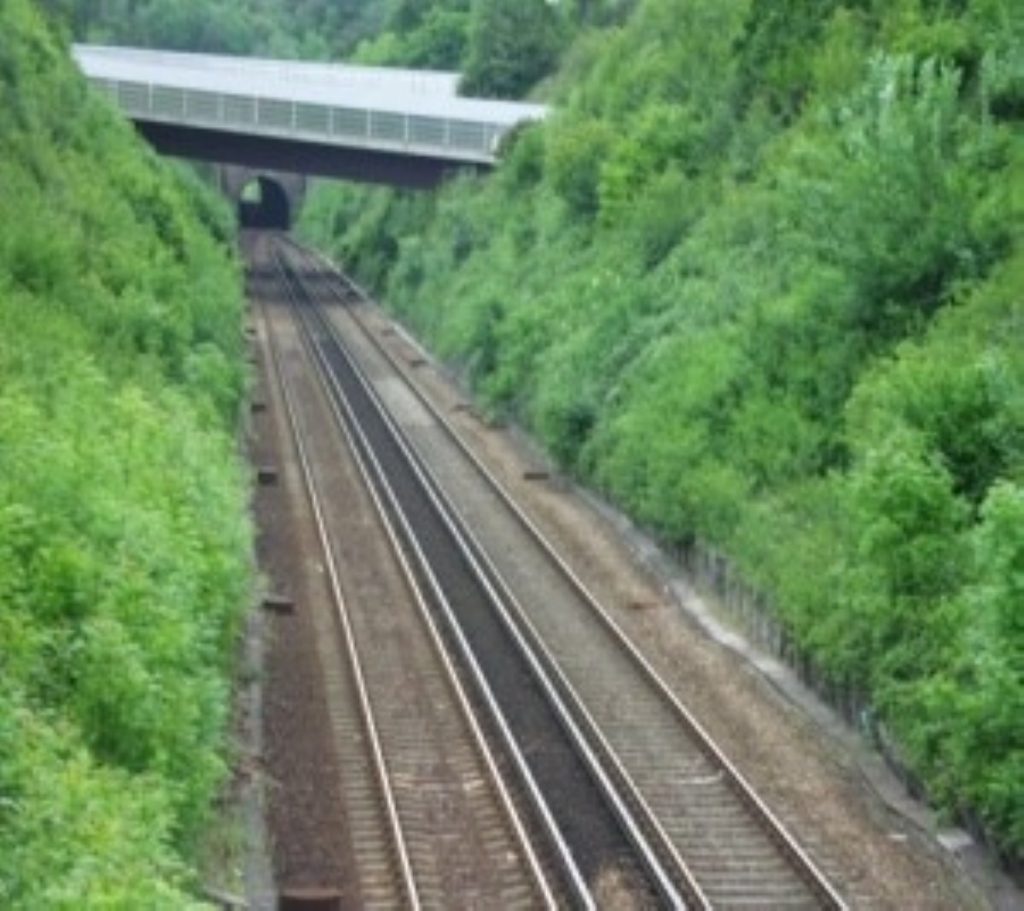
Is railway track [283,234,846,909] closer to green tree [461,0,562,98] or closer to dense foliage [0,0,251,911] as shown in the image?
dense foliage [0,0,251,911]

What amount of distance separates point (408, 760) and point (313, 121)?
4611cm

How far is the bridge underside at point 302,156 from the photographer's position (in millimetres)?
64500

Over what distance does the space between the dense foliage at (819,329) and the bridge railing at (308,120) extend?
8.50 m

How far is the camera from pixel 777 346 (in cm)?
2945

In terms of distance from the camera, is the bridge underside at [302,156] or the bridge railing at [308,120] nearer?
the bridge railing at [308,120]

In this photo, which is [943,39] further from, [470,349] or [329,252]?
[329,252]

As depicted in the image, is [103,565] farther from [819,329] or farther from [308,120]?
[308,120]

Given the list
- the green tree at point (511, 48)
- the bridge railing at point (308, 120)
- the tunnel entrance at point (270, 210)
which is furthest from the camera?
the tunnel entrance at point (270, 210)

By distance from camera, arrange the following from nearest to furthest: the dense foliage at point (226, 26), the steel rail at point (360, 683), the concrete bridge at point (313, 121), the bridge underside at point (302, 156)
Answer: the steel rail at point (360, 683) < the concrete bridge at point (313, 121) < the bridge underside at point (302, 156) < the dense foliage at point (226, 26)

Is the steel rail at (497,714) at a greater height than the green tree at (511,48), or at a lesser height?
lesser

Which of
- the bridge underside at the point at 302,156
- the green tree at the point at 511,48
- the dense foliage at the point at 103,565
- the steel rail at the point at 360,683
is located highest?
the green tree at the point at 511,48

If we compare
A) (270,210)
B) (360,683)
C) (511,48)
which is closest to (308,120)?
(511,48)

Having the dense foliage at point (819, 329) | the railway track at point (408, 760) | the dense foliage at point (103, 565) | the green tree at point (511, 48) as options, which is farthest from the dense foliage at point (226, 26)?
the railway track at point (408, 760)

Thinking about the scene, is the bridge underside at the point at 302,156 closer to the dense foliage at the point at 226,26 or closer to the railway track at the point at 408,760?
the railway track at the point at 408,760
